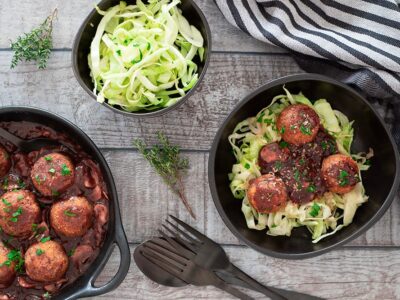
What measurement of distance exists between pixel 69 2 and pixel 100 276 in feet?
4.47

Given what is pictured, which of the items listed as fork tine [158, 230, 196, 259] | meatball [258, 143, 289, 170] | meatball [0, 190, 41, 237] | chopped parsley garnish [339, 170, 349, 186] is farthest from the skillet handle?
chopped parsley garnish [339, 170, 349, 186]

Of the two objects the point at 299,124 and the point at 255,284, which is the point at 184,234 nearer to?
the point at 255,284

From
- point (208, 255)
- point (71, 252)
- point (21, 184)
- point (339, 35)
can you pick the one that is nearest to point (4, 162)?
point (21, 184)

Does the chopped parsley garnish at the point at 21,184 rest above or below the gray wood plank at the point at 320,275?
Answer: above

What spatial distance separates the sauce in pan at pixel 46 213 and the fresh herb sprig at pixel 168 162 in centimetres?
26

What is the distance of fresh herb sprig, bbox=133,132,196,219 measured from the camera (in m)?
2.88

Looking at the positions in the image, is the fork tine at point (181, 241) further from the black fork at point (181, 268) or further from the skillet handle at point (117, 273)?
the skillet handle at point (117, 273)

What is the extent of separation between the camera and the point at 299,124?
2717 mm

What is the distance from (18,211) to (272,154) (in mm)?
1196

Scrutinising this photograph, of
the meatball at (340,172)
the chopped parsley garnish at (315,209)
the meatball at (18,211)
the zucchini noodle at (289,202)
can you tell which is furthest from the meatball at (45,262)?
the meatball at (340,172)

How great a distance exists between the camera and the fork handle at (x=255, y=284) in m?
2.83

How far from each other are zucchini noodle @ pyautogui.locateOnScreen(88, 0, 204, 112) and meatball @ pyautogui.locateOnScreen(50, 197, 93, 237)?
485 millimetres

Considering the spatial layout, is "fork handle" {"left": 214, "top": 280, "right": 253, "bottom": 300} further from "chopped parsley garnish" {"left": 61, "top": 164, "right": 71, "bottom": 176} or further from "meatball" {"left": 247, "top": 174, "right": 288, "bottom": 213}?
"chopped parsley garnish" {"left": 61, "top": 164, "right": 71, "bottom": 176}

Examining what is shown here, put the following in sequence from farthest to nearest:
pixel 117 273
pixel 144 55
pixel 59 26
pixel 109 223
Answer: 1. pixel 59 26
2. pixel 109 223
3. pixel 144 55
4. pixel 117 273
